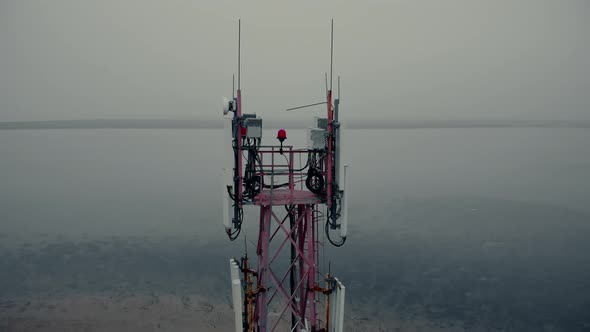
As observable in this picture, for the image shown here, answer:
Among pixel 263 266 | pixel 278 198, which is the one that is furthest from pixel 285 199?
pixel 263 266

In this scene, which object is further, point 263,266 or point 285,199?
point 263,266

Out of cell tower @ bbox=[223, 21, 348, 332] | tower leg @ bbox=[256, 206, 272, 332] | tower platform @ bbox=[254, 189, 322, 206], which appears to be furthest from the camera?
tower leg @ bbox=[256, 206, 272, 332]

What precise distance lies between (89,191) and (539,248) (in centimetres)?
5167

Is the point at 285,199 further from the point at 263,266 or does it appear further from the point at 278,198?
the point at 263,266

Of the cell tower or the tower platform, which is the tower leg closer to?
the cell tower

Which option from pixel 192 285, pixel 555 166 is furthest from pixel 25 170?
pixel 555 166

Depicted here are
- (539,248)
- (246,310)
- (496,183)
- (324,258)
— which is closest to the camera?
(246,310)

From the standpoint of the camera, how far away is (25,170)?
75.6 metres

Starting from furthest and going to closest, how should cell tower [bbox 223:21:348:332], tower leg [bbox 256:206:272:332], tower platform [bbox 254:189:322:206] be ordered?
1. tower leg [bbox 256:206:272:332]
2. tower platform [bbox 254:189:322:206]
3. cell tower [bbox 223:21:348:332]

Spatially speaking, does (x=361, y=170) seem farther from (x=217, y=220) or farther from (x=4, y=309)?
(x=4, y=309)

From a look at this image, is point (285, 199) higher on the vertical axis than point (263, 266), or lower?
higher

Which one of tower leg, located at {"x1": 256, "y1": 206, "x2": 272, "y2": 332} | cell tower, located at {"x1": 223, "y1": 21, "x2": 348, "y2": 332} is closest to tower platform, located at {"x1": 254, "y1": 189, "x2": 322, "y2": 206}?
cell tower, located at {"x1": 223, "y1": 21, "x2": 348, "y2": 332}

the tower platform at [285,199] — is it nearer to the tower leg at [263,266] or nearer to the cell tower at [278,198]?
the cell tower at [278,198]

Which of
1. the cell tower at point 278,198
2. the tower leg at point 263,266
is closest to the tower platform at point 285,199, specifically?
the cell tower at point 278,198
